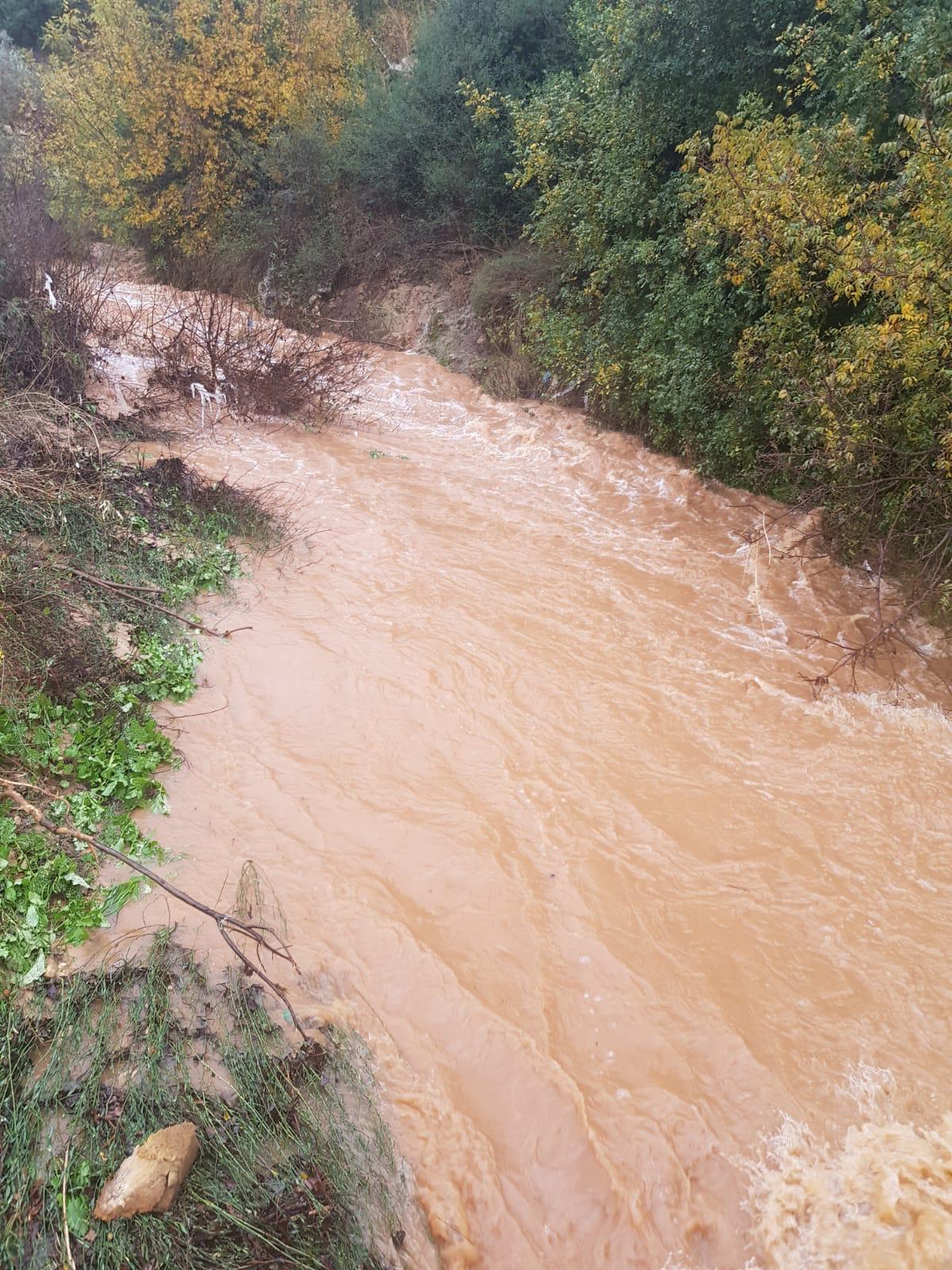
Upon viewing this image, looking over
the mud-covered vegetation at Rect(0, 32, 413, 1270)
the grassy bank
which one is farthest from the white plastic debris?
the grassy bank

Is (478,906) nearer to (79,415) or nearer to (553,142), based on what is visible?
(79,415)

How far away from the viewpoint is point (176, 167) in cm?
1545

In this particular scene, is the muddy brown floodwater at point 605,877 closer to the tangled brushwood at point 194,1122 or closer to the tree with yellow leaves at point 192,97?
the tangled brushwood at point 194,1122

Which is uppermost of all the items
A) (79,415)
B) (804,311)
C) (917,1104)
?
(804,311)

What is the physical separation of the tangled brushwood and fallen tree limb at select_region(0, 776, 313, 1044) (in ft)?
0.33

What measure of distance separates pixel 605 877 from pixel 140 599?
12.6ft

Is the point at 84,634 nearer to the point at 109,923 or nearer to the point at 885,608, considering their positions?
the point at 109,923

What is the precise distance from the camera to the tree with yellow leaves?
14656 millimetres

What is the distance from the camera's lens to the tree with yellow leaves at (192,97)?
1466 centimetres

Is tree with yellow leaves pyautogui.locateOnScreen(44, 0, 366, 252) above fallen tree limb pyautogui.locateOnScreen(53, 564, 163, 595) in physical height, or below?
above

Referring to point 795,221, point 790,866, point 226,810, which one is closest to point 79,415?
point 226,810

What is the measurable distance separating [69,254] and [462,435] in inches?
244

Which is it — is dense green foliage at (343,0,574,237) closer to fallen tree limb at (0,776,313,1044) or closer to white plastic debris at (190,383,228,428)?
white plastic debris at (190,383,228,428)

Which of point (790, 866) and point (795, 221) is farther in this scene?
point (795, 221)
